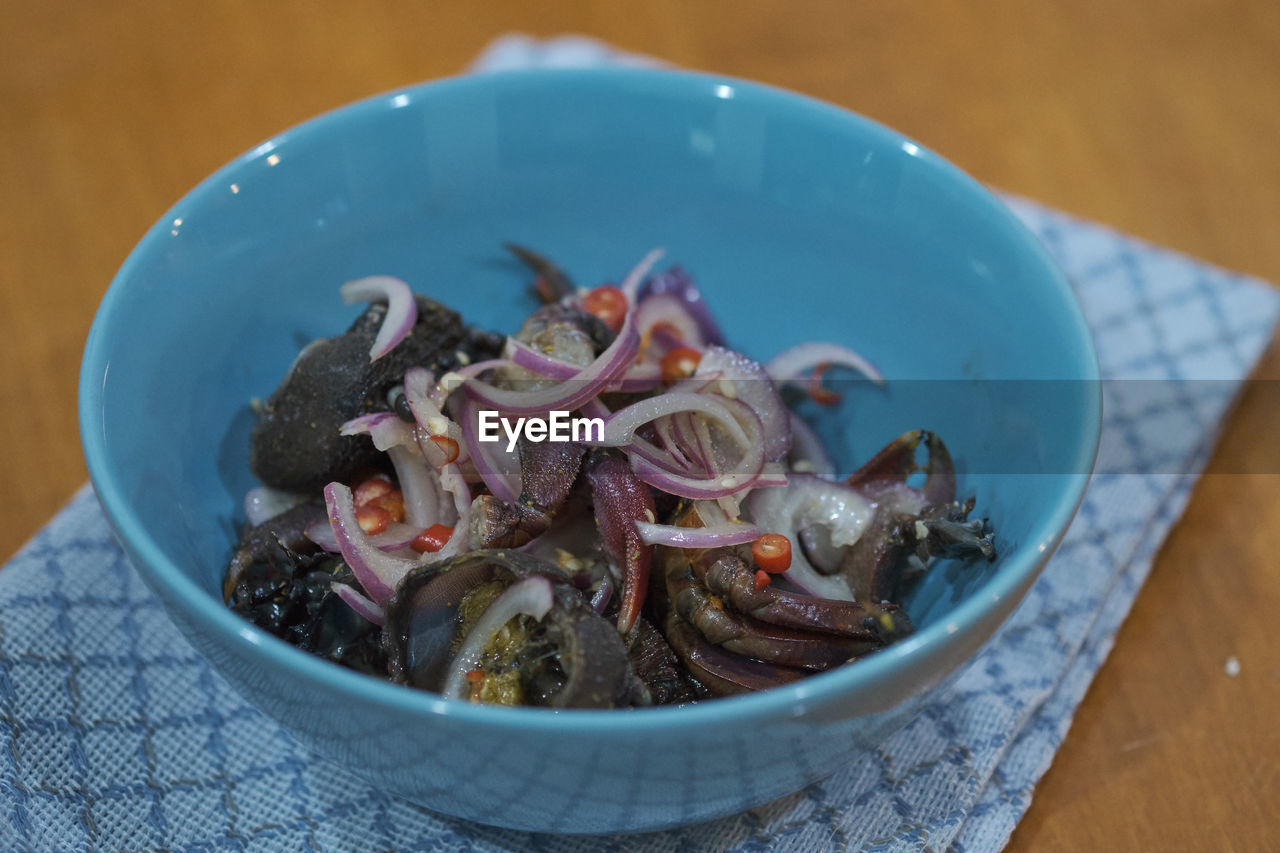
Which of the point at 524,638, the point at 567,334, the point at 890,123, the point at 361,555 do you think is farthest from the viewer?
the point at 890,123

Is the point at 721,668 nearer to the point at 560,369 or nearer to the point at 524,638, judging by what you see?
the point at 524,638

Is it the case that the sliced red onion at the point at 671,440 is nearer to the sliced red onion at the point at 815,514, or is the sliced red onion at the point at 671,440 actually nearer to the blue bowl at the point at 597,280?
the sliced red onion at the point at 815,514

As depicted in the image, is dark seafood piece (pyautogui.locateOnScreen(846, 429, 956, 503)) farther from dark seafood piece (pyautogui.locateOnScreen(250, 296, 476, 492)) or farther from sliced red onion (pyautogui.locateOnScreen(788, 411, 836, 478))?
dark seafood piece (pyautogui.locateOnScreen(250, 296, 476, 492))

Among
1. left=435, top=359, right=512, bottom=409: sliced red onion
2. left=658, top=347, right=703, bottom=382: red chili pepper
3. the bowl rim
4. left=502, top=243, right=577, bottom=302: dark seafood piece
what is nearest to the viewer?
the bowl rim

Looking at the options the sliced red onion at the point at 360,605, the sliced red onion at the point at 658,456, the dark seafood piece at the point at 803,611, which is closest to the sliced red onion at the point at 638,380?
the sliced red onion at the point at 658,456

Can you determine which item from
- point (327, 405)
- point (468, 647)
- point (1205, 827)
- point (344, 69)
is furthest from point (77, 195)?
point (1205, 827)

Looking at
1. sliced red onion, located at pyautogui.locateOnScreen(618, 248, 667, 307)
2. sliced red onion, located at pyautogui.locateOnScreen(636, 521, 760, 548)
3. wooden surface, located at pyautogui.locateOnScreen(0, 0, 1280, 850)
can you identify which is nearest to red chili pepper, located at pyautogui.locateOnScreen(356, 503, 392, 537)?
sliced red onion, located at pyautogui.locateOnScreen(636, 521, 760, 548)

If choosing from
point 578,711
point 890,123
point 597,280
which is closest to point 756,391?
point 597,280

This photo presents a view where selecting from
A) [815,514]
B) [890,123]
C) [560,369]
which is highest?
[560,369]
